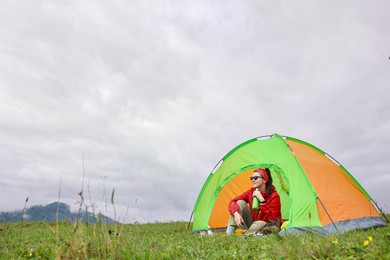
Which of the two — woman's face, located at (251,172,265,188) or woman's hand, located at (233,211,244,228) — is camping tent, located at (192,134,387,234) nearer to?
woman's face, located at (251,172,265,188)

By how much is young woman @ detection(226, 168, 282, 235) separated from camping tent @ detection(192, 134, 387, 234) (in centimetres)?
42

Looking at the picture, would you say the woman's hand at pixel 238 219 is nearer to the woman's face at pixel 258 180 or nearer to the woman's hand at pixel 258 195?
the woman's hand at pixel 258 195

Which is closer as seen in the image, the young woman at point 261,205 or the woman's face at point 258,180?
the young woman at point 261,205

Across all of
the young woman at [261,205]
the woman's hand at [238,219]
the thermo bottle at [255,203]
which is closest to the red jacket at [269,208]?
the young woman at [261,205]

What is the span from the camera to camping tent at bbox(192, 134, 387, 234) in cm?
861

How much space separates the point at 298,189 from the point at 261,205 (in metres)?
1.16

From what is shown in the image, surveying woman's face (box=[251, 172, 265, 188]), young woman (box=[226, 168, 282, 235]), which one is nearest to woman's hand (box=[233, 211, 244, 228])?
young woman (box=[226, 168, 282, 235])

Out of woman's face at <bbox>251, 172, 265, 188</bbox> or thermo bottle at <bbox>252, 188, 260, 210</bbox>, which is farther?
woman's face at <bbox>251, 172, 265, 188</bbox>

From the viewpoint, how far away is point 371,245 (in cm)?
447

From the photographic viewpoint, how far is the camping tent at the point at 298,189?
28.2 feet

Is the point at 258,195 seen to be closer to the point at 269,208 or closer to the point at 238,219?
the point at 269,208

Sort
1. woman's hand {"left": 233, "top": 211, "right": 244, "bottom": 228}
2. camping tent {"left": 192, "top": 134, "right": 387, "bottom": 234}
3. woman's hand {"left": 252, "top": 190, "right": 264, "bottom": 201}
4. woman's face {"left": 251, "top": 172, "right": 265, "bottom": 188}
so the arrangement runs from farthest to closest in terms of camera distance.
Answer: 1. woman's face {"left": 251, "top": 172, "right": 265, "bottom": 188}
2. woman's hand {"left": 252, "top": 190, "right": 264, "bottom": 201}
3. woman's hand {"left": 233, "top": 211, "right": 244, "bottom": 228}
4. camping tent {"left": 192, "top": 134, "right": 387, "bottom": 234}

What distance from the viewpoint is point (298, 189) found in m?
8.98

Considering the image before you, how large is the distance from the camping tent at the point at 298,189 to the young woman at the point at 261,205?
1.39 feet
